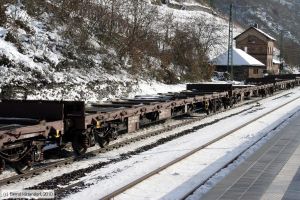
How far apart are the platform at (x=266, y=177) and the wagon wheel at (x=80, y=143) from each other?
12.7 ft

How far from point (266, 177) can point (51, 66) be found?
17.9 m

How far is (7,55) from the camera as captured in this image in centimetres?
2244

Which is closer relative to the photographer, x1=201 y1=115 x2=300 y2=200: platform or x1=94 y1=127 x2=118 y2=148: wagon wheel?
x1=201 y1=115 x2=300 y2=200: platform

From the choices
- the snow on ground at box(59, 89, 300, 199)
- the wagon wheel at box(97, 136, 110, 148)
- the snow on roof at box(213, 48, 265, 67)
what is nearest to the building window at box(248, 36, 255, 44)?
the snow on roof at box(213, 48, 265, 67)

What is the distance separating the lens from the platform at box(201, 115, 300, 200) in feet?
26.8

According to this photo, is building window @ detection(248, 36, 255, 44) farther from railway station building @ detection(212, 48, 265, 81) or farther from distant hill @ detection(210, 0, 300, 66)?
distant hill @ detection(210, 0, 300, 66)

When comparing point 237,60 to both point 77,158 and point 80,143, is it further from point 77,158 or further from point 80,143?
point 77,158

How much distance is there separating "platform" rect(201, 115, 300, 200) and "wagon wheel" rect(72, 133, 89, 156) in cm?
389

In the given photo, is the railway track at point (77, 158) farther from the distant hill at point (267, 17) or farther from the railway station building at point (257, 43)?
the distant hill at point (267, 17)

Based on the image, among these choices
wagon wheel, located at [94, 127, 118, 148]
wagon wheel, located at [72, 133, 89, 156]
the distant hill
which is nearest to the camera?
wagon wheel, located at [72, 133, 89, 156]

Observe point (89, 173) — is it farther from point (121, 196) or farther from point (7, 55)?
point (7, 55)

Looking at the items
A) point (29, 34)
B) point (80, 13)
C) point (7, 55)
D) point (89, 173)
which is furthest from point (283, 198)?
point (80, 13)

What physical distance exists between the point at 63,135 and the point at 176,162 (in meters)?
2.96

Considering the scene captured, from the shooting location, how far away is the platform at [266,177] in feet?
26.8
